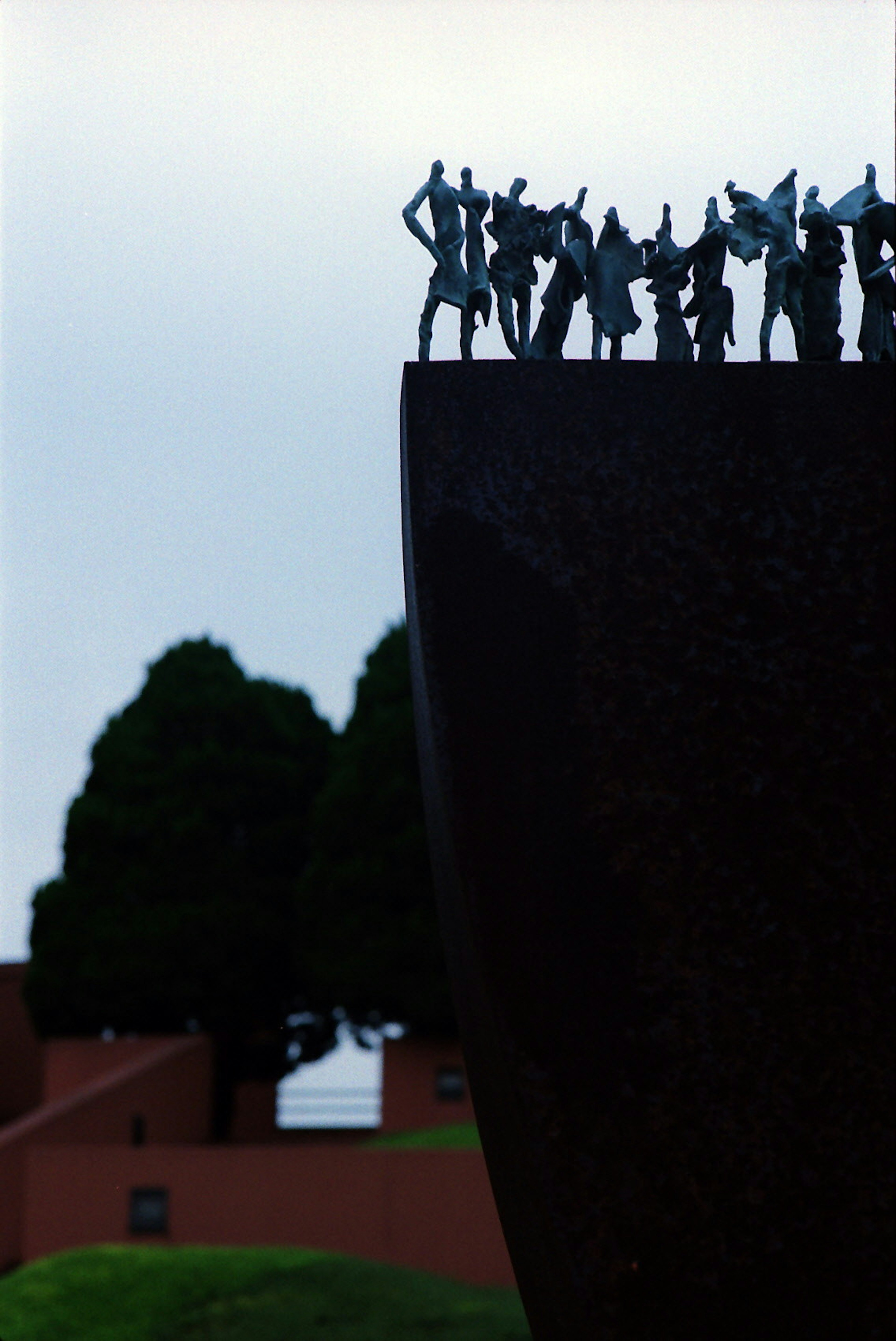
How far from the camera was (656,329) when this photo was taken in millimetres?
6586

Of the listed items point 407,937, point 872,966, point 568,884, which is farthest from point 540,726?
point 407,937

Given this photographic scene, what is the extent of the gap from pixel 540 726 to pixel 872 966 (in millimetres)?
1417

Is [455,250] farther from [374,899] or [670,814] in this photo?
[374,899]

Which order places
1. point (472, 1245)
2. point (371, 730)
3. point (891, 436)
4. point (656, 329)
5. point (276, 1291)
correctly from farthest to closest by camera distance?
point (371, 730) → point (472, 1245) → point (276, 1291) → point (656, 329) → point (891, 436)

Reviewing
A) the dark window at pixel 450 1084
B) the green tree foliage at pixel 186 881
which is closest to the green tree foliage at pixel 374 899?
the dark window at pixel 450 1084

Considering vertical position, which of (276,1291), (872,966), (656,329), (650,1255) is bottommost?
(276,1291)

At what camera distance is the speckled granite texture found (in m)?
5.49

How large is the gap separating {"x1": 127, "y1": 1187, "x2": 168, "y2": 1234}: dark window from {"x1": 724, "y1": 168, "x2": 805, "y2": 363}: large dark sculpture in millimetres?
13060

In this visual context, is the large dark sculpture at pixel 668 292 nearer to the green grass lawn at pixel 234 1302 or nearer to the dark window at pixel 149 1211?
the green grass lawn at pixel 234 1302

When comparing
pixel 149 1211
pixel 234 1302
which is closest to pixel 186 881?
pixel 149 1211

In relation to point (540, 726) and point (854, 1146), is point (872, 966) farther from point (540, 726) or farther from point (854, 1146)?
point (540, 726)

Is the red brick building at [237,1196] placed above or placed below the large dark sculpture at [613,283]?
below

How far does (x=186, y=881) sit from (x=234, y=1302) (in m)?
8.71

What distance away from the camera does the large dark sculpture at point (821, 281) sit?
6.51m
